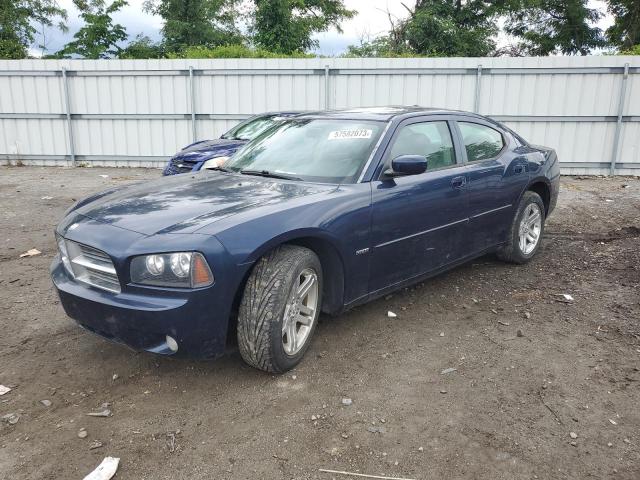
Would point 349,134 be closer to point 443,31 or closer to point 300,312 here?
point 300,312

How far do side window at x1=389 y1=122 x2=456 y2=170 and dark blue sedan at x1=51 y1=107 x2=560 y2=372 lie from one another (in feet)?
0.04

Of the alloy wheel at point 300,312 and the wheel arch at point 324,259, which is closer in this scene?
the wheel arch at point 324,259

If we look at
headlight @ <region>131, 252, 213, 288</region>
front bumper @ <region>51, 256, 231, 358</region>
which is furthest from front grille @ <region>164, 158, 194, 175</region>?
headlight @ <region>131, 252, 213, 288</region>

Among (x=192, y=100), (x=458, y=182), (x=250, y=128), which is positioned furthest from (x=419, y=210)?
(x=192, y=100)

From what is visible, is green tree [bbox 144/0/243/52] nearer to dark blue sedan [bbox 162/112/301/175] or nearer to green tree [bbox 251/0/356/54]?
green tree [bbox 251/0/356/54]

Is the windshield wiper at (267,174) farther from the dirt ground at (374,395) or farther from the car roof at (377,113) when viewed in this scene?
the dirt ground at (374,395)

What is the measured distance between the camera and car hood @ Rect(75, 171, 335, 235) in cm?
309

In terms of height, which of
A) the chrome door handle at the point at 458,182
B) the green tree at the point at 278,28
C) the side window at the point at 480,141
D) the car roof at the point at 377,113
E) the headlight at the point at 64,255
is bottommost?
the headlight at the point at 64,255

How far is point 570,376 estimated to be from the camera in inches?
132

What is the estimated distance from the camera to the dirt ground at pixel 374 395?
8.46ft

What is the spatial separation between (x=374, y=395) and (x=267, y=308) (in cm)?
80

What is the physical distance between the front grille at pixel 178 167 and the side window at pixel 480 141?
15.3 feet

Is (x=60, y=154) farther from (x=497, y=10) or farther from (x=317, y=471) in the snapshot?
(x=497, y=10)

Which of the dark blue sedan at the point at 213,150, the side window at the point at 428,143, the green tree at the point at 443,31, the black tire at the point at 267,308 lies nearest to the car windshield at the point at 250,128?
the dark blue sedan at the point at 213,150
